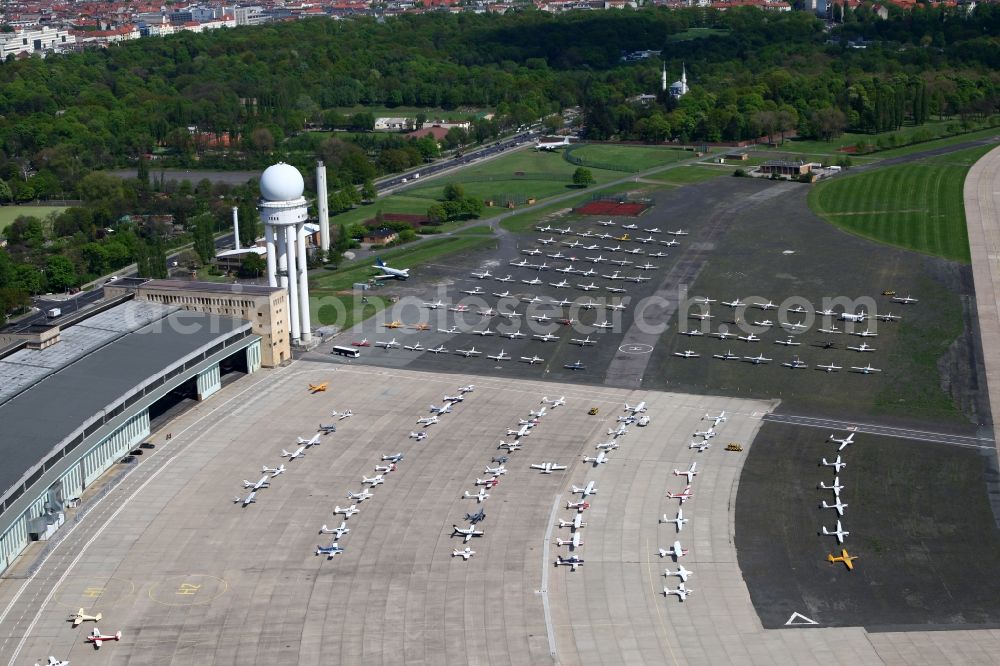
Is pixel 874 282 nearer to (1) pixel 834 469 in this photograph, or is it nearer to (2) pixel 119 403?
(1) pixel 834 469

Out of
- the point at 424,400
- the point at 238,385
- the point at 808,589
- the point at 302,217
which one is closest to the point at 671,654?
the point at 808,589

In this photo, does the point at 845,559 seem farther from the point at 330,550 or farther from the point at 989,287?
the point at 989,287

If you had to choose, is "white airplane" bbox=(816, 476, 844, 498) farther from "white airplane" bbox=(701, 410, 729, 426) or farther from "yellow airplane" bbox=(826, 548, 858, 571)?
"white airplane" bbox=(701, 410, 729, 426)

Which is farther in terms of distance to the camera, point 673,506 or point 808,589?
point 673,506

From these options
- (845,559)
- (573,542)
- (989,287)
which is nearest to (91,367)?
(573,542)

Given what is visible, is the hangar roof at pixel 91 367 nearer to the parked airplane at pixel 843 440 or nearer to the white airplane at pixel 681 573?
the white airplane at pixel 681 573

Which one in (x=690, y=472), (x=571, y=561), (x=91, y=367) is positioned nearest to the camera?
(x=571, y=561)
